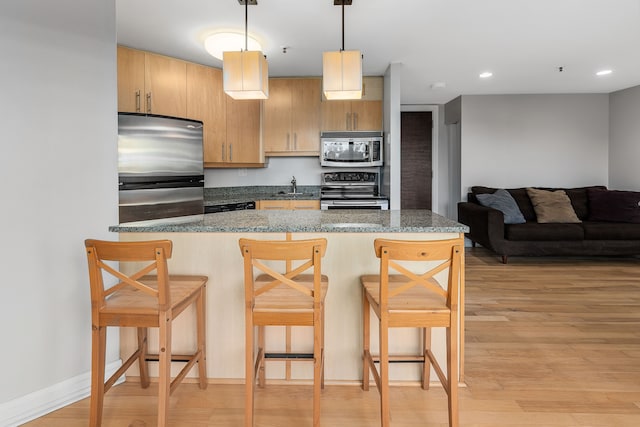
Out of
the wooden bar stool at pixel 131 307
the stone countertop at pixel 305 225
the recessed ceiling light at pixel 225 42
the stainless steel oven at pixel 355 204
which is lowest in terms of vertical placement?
the wooden bar stool at pixel 131 307

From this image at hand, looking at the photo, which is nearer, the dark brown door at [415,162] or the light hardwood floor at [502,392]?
the light hardwood floor at [502,392]

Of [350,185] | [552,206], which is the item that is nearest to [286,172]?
[350,185]

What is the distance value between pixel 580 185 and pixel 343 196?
386 centimetres

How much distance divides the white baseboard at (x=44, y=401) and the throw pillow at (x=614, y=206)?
5942mm

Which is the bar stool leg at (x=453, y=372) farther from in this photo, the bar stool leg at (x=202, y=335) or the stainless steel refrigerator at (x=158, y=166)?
the stainless steel refrigerator at (x=158, y=166)

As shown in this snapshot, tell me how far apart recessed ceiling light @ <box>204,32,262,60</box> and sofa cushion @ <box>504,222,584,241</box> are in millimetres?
3765

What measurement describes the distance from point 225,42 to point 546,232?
431 cm

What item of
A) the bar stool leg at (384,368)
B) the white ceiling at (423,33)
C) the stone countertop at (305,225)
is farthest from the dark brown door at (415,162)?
the bar stool leg at (384,368)

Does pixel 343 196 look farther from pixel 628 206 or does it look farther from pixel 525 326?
pixel 628 206

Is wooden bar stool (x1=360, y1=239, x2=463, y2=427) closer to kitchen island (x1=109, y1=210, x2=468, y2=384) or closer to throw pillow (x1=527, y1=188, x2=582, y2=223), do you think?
kitchen island (x1=109, y1=210, x2=468, y2=384)

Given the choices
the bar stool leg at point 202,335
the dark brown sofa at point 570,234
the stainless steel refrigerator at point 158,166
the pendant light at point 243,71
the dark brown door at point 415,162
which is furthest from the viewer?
Result: the dark brown door at point 415,162

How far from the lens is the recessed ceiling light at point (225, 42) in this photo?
11.5 ft

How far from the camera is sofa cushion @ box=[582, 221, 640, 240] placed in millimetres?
4985

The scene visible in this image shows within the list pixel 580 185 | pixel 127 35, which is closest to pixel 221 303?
pixel 127 35
